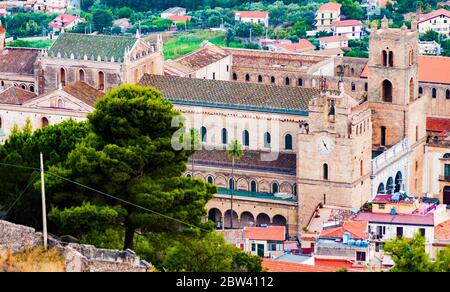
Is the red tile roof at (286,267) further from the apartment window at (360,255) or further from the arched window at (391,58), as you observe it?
the arched window at (391,58)

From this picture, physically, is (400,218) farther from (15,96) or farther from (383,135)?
(15,96)

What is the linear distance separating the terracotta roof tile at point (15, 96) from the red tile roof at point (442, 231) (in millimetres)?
25588

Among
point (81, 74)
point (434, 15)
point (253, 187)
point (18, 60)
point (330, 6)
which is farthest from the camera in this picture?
point (330, 6)

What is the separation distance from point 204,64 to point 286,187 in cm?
1577

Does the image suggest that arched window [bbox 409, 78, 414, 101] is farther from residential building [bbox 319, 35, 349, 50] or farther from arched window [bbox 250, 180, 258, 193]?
residential building [bbox 319, 35, 349, 50]

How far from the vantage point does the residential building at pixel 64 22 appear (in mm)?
147625

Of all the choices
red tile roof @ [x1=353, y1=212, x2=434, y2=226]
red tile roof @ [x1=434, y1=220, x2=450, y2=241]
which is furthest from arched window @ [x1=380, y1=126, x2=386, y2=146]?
red tile roof @ [x1=434, y1=220, x2=450, y2=241]

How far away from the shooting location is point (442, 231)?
6406 centimetres

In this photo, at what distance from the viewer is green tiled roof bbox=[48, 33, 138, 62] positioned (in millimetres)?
79625

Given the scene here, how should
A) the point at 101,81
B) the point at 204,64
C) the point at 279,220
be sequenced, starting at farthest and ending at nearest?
the point at 204,64
the point at 101,81
the point at 279,220

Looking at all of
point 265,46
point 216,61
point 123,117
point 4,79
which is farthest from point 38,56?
point 265,46

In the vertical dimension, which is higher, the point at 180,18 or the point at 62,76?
the point at 62,76

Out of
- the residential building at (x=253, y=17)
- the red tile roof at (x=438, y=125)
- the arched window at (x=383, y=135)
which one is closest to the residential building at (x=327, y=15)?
the residential building at (x=253, y=17)

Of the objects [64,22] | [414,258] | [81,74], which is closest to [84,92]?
[81,74]
